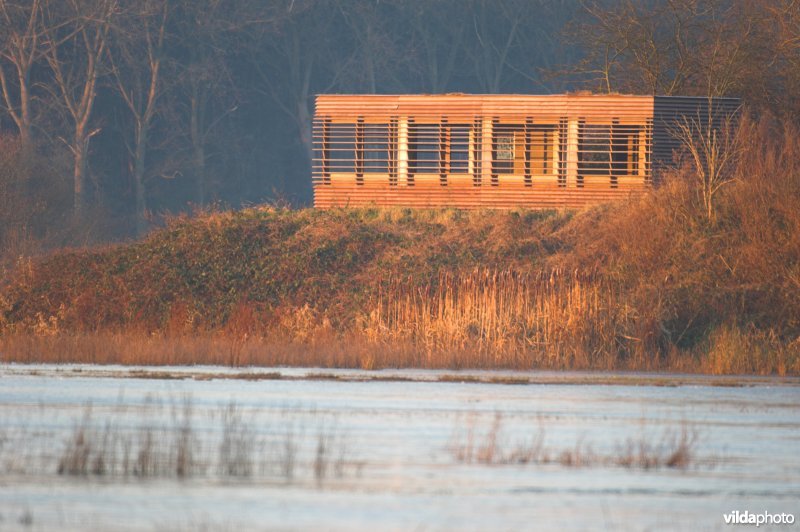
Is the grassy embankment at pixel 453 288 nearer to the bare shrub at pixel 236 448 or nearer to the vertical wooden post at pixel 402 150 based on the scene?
the vertical wooden post at pixel 402 150

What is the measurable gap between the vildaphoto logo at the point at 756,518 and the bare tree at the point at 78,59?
149 ft

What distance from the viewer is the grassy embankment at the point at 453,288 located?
3114 cm

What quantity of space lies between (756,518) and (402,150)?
34.8 meters

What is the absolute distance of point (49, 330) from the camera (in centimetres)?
3719

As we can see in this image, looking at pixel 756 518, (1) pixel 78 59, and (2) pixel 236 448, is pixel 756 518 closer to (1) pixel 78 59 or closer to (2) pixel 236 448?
(2) pixel 236 448

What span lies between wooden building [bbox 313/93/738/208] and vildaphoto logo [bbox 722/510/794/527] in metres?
31.0

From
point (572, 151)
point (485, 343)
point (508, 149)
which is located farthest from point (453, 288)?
point (508, 149)

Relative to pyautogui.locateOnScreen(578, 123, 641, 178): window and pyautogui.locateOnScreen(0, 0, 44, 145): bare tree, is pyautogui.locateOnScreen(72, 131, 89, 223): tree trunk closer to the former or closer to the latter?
pyautogui.locateOnScreen(0, 0, 44, 145): bare tree

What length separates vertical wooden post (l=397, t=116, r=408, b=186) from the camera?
48.3 metres

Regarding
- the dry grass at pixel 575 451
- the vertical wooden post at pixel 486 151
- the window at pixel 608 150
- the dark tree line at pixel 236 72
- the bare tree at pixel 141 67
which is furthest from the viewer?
the bare tree at pixel 141 67

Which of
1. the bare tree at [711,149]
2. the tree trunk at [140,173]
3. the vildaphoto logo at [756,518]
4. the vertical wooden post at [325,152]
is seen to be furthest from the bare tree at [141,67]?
the vildaphoto logo at [756,518]

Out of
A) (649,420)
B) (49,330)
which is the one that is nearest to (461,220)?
(49,330)

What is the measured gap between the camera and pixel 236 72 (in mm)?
76375

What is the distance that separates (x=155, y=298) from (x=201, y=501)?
84.5ft
